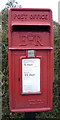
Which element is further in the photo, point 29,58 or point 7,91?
point 7,91

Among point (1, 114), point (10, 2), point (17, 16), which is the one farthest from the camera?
point (10, 2)

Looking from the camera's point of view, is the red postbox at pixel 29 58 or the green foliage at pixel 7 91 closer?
the red postbox at pixel 29 58

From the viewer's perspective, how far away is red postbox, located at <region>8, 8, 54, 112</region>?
9.04 feet

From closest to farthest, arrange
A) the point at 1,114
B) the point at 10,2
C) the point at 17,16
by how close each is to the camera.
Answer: the point at 17,16 → the point at 1,114 → the point at 10,2

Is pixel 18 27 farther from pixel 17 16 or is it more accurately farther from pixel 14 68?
pixel 14 68

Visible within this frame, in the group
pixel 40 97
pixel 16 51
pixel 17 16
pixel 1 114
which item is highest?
pixel 17 16

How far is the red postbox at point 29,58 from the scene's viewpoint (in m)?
2.76

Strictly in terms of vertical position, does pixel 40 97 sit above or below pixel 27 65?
below

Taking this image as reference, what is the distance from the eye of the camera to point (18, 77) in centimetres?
282

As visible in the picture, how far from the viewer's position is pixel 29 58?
2.80 metres

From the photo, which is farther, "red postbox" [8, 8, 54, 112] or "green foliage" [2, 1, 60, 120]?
"green foliage" [2, 1, 60, 120]

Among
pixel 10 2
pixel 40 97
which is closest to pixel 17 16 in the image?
pixel 40 97

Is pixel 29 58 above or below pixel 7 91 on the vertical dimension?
above

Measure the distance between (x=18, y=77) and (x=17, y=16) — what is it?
2.53 ft
